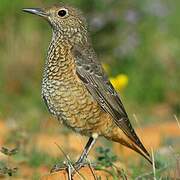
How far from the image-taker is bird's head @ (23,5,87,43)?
24.1 feet

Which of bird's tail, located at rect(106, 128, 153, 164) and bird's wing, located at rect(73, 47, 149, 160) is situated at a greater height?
bird's wing, located at rect(73, 47, 149, 160)

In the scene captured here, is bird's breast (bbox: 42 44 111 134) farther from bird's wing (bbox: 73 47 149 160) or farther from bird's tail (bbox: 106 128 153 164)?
bird's tail (bbox: 106 128 153 164)

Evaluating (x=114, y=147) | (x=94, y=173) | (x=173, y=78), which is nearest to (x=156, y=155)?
(x=94, y=173)

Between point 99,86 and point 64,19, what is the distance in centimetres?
68

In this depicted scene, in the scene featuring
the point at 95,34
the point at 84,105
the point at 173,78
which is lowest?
the point at 84,105

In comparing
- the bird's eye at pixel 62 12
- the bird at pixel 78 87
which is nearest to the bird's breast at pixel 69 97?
the bird at pixel 78 87

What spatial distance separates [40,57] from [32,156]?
4687 millimetres

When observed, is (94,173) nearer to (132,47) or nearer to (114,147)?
(114,147)

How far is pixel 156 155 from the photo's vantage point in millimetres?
7695

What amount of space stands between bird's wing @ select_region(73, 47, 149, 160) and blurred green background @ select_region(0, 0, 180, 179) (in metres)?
4.95

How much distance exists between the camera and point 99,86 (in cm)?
725

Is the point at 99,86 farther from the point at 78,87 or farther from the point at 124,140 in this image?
the point at 124,140

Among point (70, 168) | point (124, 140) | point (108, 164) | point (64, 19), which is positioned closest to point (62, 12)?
point (64, 19)

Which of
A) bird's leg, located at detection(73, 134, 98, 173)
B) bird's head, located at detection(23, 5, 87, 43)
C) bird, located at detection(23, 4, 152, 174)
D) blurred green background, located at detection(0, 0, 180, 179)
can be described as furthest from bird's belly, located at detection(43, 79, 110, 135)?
blurred green background, located at detection(0, 0, 180, 179)
